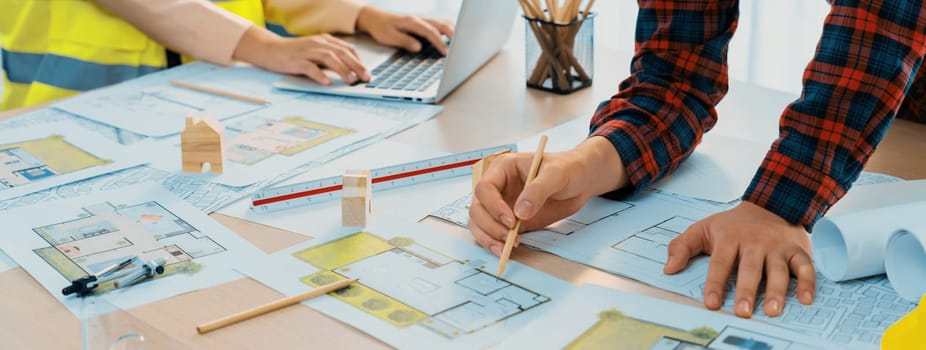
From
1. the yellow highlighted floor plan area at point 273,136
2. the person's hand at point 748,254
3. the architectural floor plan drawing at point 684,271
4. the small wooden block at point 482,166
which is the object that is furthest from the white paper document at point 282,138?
the person's hand at point 748,254

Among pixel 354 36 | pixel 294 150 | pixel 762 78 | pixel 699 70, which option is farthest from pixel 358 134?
pixel 762 78

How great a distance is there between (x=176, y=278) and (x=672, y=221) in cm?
44

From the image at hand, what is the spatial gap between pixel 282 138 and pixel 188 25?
0.40m

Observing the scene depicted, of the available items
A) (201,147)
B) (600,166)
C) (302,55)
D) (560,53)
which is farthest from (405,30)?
(600,166)

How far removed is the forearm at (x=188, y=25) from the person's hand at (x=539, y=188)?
665mm

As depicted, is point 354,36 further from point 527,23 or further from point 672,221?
point 672,221

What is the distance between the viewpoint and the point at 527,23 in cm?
127

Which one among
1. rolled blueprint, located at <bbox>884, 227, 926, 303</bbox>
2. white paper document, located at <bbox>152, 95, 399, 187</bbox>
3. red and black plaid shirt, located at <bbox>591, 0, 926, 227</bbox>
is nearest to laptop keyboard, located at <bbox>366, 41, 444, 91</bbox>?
white paper document, located at <bbox>152, 95, 399, 187</bbox>

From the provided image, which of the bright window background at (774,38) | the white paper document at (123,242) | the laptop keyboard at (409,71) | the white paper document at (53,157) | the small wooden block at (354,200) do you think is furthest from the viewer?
the bright window background at (774,38)

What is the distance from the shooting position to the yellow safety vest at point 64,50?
4.65 feet

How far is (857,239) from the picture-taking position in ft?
2.44

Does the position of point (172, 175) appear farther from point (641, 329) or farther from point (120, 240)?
point (641, 329)

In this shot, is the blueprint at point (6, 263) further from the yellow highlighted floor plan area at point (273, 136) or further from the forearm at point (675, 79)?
the forearm at point (675, 79)

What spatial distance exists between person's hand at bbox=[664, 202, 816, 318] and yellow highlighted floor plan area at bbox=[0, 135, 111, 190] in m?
0.63
